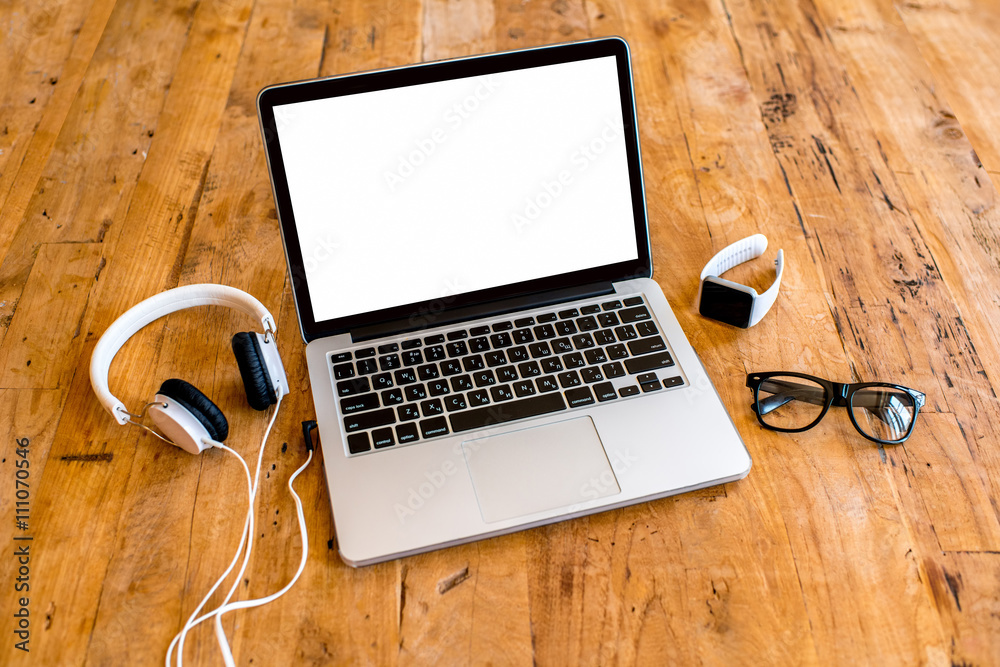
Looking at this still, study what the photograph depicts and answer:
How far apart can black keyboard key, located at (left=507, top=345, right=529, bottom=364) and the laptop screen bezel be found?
72 millimetres

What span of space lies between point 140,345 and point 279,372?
0.22 m

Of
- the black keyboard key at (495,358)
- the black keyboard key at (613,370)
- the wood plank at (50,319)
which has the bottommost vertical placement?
the wood plank at (50,319)

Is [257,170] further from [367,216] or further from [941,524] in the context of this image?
[941,524]

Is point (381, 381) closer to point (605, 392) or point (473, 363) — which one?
point (473, 363)

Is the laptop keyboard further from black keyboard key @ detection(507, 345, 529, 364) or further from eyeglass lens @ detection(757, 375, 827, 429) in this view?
eyeglass lens @ detection(757, 375, 827, 429)

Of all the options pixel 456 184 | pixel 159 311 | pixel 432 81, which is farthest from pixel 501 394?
pixel 159 311

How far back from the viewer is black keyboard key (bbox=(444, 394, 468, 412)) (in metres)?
0.77

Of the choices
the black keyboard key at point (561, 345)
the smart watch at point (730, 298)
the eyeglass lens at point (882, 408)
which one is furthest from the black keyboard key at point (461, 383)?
the eyeglass lens at point (882, 408)

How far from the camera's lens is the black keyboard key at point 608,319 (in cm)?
84

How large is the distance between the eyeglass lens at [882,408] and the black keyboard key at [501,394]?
39 centimetres

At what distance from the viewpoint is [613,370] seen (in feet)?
2.64

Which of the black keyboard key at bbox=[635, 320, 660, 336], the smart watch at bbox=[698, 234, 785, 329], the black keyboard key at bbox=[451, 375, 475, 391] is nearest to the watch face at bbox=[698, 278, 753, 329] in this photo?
the smart watch at bbox=[698, 234, 785, 329]

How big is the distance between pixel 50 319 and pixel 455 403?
566 millimetres

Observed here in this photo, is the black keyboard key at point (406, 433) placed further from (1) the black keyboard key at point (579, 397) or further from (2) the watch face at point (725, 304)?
(2) the watch face at point (725, 304)
